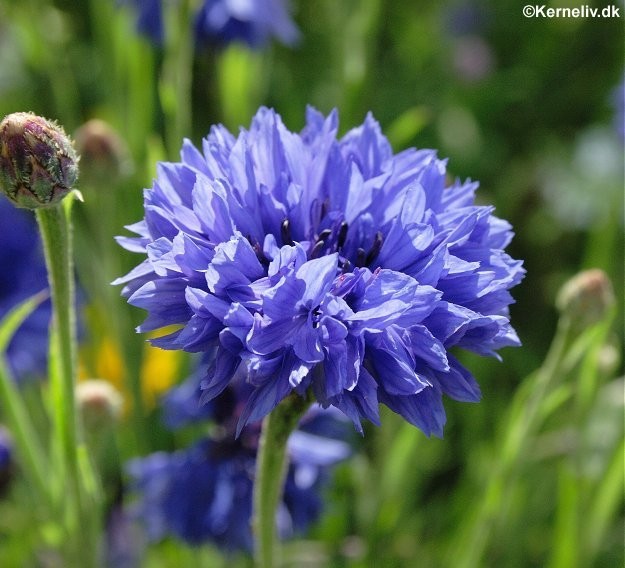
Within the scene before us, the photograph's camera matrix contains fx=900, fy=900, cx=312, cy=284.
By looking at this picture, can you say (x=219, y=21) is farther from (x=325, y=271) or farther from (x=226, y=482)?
(x=325, y=271)

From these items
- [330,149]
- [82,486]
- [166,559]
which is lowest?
[166,559]

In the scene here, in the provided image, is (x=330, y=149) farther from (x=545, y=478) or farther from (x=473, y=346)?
(x=545, y=478)

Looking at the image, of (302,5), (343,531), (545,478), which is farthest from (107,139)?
(302,5)

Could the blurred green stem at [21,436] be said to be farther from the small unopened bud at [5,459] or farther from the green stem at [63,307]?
the small unopened bud at [5,459]

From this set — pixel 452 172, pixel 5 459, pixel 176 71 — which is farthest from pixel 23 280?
pixel 452 172

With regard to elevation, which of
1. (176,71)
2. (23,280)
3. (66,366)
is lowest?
(66,366)
